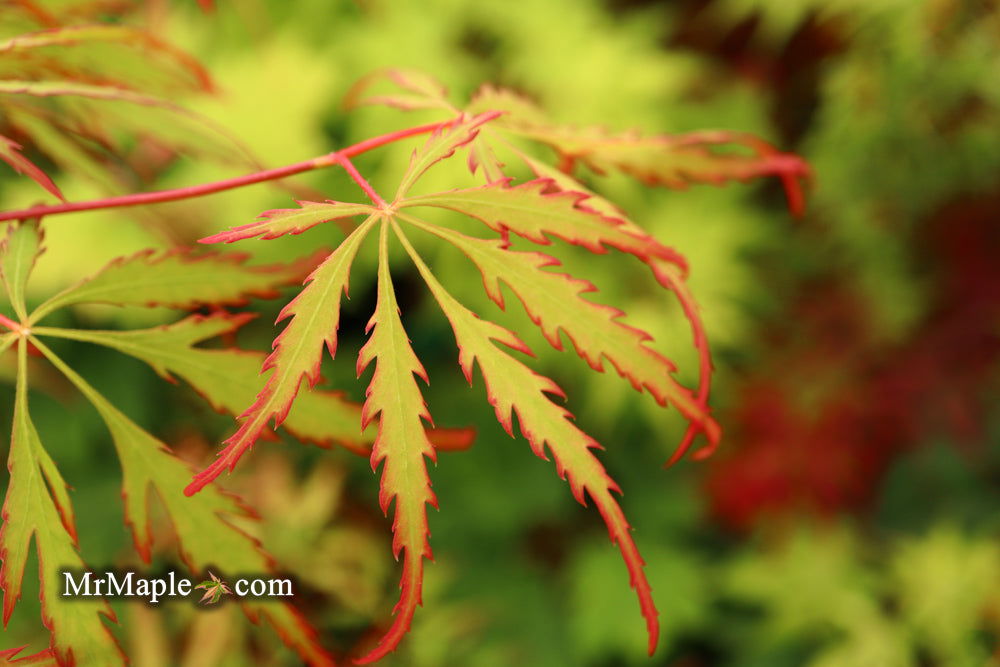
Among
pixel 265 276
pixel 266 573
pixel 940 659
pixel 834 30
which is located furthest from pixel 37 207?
pixel 834 30

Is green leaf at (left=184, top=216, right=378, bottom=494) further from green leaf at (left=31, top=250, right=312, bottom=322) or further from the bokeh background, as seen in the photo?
the bokeh background

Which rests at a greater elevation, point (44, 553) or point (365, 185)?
point (365, 185)

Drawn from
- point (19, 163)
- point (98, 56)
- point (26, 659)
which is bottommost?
point (26, 659)

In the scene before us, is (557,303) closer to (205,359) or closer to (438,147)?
(438,147)

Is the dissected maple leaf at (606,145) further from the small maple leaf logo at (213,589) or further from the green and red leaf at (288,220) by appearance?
the small maple leaf logo at (213,589)

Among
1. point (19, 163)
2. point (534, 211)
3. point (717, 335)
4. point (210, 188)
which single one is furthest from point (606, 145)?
point (717, 335)

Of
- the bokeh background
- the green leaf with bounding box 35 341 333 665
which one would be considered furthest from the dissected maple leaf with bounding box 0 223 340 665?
the bokeh background
